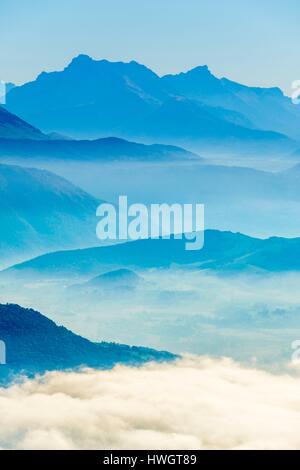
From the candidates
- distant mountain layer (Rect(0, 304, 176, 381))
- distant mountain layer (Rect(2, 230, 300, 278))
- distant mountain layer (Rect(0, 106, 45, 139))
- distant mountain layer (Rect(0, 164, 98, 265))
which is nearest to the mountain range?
distant mountain layer (Rect(0, 106, 45, 139))

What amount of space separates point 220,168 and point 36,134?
29.4 m

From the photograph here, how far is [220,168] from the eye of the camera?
129500 mm

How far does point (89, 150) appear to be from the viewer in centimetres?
12412

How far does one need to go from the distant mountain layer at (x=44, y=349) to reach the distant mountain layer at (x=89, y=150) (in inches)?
2859

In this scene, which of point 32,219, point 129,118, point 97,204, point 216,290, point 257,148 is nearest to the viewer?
Answer: point 216,290

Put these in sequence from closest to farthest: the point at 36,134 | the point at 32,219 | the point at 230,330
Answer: the point at 230,330 → the point at 32,219 → the point at 36,134

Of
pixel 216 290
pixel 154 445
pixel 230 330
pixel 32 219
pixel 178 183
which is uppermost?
pixel 178 183

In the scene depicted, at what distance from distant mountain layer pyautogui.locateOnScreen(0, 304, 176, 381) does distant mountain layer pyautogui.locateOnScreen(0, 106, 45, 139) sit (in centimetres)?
7530

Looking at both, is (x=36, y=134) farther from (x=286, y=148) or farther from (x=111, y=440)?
(x=111, y=440)

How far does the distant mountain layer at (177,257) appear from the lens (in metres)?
79.9

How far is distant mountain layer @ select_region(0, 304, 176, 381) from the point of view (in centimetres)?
3947

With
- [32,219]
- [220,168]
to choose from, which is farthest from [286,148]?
[32,219]

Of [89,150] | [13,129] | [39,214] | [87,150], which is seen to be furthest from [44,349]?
[89,150]

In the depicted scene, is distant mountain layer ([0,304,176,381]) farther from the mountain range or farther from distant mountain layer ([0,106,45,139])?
distant mountain layer ([0,106,45,139])
